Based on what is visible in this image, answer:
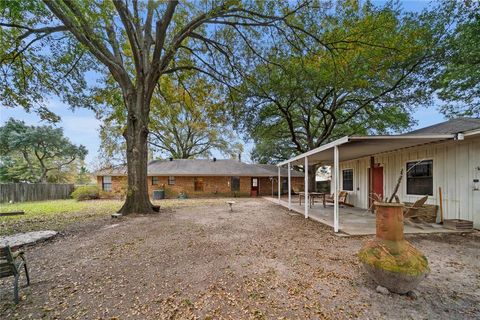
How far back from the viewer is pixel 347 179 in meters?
12.1

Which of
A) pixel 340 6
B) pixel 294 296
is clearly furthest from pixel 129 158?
pixel 340 6

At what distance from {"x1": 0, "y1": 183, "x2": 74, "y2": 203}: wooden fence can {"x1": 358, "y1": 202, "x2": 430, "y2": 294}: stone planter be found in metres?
21.9

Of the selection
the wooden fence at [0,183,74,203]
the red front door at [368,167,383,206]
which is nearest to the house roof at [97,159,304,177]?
the wooden fence at [0,183,74,203]

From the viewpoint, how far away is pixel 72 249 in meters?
4.99

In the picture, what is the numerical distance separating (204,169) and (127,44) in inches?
442

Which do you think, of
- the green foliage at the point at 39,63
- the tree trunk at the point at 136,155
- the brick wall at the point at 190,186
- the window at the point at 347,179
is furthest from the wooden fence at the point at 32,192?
the window at the point at 347,179

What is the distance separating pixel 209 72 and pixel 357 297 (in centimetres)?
1146

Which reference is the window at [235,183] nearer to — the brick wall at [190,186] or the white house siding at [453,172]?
the brick wall at [190,186]

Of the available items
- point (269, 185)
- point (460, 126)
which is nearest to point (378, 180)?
point (460, 126)

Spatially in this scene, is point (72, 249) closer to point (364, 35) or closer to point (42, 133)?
point (364, 35)

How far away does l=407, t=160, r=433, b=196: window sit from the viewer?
7.19 metres

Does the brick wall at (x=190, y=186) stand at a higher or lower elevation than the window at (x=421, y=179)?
lower

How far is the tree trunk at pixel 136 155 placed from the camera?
30.9 ft

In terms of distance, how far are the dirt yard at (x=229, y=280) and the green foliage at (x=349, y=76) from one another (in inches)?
291
